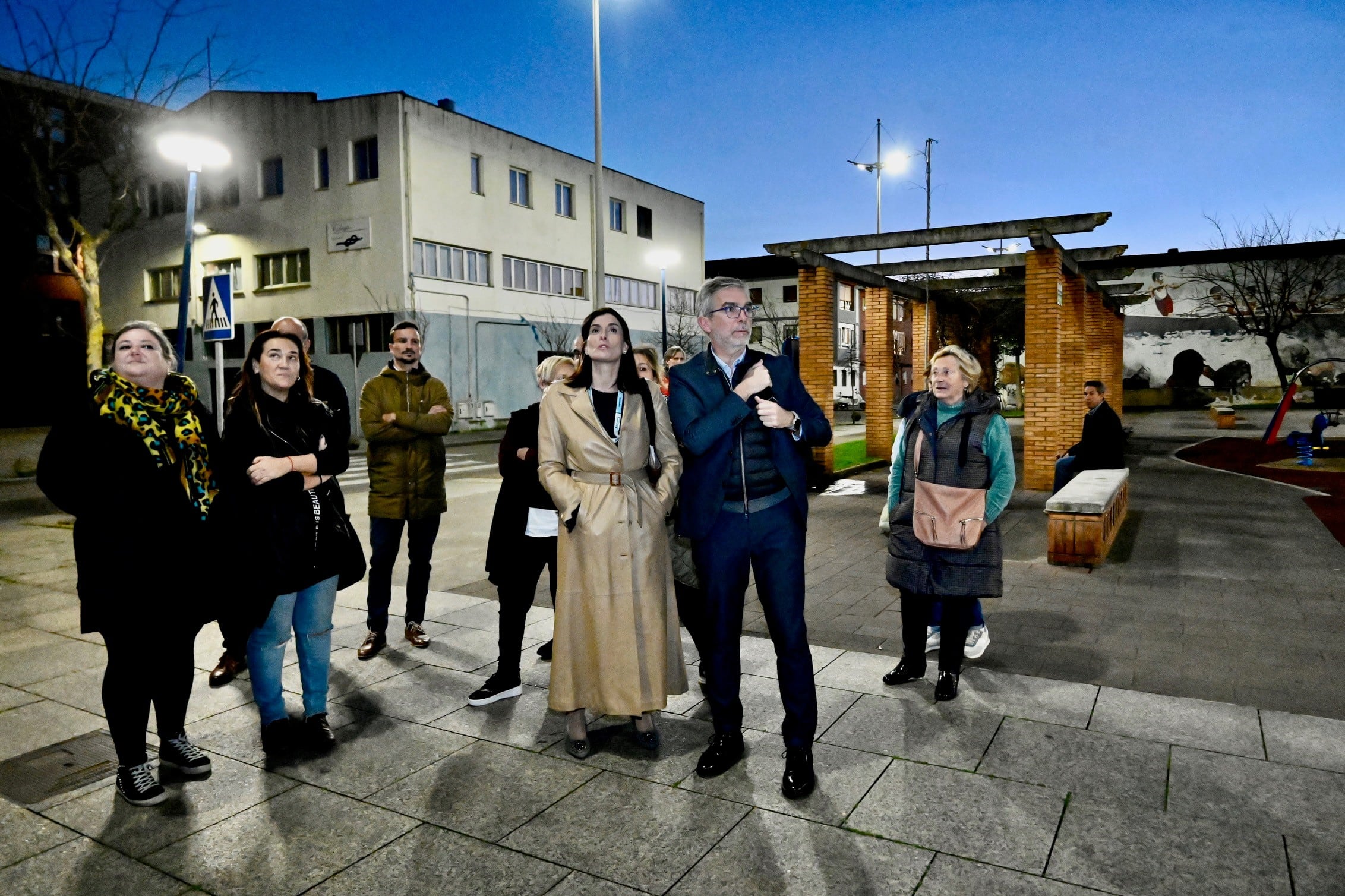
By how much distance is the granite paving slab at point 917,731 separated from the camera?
388 centimetres

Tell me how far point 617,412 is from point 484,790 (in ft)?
5.46

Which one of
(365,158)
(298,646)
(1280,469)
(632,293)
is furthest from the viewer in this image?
(632,293)

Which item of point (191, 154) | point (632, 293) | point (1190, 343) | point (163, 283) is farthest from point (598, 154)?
point (1190, 343)

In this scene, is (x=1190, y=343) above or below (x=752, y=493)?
above

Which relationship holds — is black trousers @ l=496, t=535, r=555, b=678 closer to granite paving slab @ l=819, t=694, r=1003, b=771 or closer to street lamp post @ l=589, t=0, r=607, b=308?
granite paving slab @ l=819, t=694, r=1003, b=771

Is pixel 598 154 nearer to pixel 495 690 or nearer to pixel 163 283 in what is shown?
pixel 495 690

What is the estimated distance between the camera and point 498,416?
34125 mm

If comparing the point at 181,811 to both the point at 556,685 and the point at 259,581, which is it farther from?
the point at 556,685

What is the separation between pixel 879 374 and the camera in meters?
18.6

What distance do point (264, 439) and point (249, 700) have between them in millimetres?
1646

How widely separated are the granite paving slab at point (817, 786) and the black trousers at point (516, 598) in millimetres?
1421

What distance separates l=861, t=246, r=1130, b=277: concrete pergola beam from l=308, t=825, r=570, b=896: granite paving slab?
12.4 m

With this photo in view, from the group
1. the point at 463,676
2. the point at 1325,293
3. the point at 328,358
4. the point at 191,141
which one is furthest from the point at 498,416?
the point at 1325,293

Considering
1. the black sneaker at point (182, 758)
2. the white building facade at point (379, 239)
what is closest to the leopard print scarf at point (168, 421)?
the black sneaker at point (182, 758)
